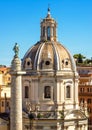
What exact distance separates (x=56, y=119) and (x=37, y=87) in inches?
164

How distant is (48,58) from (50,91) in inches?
147

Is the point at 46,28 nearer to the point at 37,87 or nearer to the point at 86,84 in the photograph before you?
the point at 37,87

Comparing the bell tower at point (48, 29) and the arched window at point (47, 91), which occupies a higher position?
the bell tower at point (48, 29)

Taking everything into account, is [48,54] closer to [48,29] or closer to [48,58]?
[48,58]

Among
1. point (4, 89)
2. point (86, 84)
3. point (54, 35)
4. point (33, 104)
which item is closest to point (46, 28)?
point (54, 35)

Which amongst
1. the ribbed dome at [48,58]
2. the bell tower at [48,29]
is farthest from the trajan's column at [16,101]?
the bell tower at [48,29]

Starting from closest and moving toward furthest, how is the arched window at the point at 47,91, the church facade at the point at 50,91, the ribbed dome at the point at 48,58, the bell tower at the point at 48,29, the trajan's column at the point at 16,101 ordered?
the trajan's column at the point at 16,101, the church facade at the point at 50,91, the arched window at the point at 47,91, the ribbed dome at the point at 48,58, the bell tower at the point at 48,29

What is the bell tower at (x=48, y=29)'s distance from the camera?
52906mm

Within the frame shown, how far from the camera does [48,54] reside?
5134cm

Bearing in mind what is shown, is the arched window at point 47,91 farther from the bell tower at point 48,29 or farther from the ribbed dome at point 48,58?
the bell tower at point 48,29

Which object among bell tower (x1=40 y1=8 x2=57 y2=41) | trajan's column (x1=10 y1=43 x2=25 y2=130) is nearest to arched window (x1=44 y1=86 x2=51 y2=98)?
bell tower (x1=40 y1=8 x2=57 y2=41)

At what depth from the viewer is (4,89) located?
2562 inches

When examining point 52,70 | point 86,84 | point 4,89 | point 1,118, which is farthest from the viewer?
point 86,84

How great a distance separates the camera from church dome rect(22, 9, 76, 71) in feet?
168
